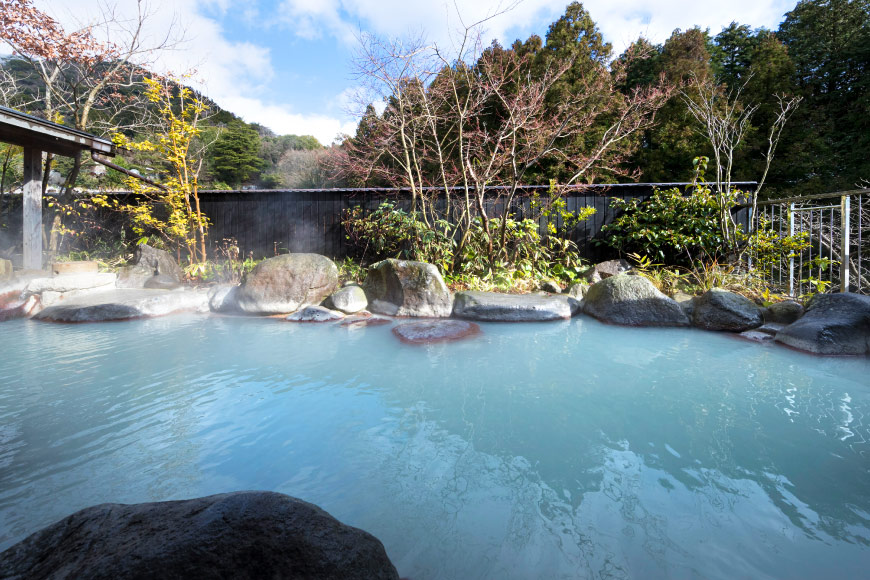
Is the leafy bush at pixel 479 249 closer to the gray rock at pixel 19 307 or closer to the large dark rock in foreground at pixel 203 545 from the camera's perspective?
the gray rock at pixel 19 307

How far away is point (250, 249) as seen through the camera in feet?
26.7

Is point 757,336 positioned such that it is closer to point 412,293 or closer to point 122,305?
point 412,293

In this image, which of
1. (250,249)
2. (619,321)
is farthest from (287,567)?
(250,249)

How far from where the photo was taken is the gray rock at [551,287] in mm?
6500

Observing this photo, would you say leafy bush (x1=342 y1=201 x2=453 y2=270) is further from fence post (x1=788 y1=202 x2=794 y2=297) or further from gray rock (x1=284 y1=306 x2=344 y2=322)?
fence post (x1=788 y1=202 x2=794 y2=297)

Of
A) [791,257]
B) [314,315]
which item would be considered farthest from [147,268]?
[791,257]

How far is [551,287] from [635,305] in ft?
5.68

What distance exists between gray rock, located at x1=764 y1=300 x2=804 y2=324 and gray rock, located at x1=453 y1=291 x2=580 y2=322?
2.12 m

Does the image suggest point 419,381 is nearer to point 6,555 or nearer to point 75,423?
point 75,423

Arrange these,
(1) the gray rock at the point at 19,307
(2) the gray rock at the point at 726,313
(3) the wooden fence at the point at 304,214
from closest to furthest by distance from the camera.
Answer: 1. (2) the gray rock at the point at 726,313
2. (1) the gray rock at the point at 19,307
3. (3) the wooden fence at the point at 304,214

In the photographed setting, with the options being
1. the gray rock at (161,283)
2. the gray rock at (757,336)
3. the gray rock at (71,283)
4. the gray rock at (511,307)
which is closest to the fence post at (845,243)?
the gray rock at (757,336)

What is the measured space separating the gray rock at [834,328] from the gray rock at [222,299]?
6448 millimetres

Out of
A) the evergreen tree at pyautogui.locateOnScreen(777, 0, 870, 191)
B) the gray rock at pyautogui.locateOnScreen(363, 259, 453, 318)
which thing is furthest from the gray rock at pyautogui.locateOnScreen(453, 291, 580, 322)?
the evergreen tree at pyautogui.locateOnScreen(777, 0, 870, 191)

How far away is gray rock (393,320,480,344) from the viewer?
13.7 feet
